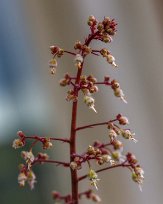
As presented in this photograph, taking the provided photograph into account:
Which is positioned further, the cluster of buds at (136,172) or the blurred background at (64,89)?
the blurred background at (64,89)

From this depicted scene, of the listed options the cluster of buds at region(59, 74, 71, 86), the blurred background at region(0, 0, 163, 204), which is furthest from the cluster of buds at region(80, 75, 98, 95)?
the blurred background at region(0, 0, 163, 204)

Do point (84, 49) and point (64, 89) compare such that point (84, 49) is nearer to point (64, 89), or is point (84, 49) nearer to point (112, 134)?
point (112, 134)

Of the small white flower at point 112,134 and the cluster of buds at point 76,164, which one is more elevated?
the small white flower at point 112,134

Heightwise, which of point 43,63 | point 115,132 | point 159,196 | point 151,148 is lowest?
point 115,132

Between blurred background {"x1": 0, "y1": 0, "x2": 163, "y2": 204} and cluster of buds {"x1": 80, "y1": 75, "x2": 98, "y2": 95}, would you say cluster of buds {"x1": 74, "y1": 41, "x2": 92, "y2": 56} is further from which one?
blurred background {"x1": 0, "y1": 0, "x2": 163, "y2": 204}

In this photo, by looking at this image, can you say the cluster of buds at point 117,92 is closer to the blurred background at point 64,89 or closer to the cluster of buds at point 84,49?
the cluster of buds at point 84,49

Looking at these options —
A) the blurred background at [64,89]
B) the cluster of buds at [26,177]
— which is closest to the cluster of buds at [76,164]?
the cluster of buds at [26,177]

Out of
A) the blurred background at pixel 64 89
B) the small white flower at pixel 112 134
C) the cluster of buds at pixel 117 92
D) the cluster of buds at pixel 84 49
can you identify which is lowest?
the small white flower at pixel 112 134

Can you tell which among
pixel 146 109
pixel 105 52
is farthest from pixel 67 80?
pixel 146 109

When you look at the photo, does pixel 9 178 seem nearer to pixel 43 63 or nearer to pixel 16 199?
pixel 16 199
